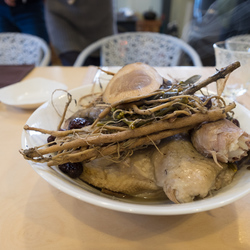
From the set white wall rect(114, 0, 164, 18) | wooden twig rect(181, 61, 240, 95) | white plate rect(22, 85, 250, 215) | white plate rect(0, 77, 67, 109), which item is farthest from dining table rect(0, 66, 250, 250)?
white wall rect(114, 0, 164, 18)

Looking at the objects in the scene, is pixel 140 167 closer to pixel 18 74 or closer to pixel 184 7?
pixel 18 74

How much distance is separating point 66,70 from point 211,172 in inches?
45.0

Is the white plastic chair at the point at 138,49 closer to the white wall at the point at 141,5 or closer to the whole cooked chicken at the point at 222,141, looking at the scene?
the whole cooked chicken at the point at 222,141

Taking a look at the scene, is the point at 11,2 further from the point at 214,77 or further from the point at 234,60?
the point at 214,77

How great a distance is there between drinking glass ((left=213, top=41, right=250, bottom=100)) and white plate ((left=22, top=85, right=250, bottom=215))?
0.87ft

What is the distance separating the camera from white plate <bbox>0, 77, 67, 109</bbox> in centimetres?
95

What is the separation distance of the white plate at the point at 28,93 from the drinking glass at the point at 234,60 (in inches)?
28.0

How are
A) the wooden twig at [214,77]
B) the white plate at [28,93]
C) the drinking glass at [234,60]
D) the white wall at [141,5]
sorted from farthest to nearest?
the white wall at [141,5] < the white plate at [28,93] < the drinking glass at [234,60] < the wooden twig at [214,77]

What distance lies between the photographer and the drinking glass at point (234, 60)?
83cm

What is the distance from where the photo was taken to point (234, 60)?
85 centimetres

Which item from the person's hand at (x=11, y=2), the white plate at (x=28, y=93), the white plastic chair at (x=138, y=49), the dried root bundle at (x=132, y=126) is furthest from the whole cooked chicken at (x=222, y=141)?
the person's hand at (x=11, y=2)

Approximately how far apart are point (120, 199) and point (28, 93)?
79 centimetres

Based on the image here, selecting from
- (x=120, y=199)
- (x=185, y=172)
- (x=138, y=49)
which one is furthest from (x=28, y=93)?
(x=138, y=49)

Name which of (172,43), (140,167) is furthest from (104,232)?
(172,43)
